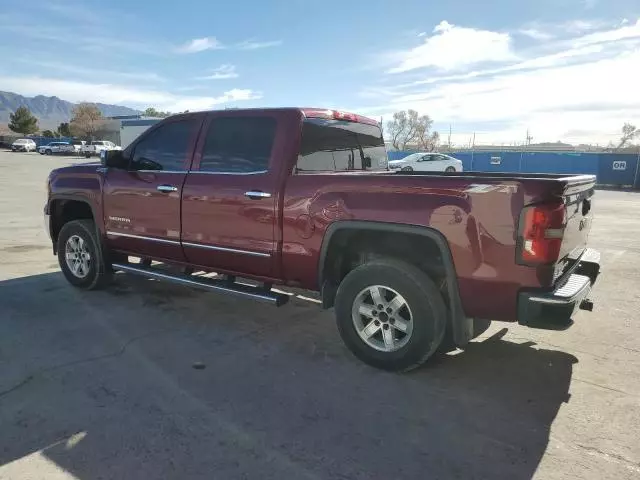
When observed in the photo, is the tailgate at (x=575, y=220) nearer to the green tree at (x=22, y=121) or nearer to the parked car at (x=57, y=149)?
the parked car at (x=57, y=149)

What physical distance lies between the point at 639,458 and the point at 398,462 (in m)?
1.35

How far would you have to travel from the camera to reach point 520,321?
3299mm

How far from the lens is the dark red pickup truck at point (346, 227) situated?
3.28 m

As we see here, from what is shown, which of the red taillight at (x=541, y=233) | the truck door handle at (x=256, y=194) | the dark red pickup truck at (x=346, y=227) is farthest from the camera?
the truck door handle at (x=256, y=194)

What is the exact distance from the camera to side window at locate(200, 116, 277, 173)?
4.43 m

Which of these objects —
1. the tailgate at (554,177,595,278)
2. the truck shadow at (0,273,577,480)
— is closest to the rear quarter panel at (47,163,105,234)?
the truck shadow at (0,273,577,480)

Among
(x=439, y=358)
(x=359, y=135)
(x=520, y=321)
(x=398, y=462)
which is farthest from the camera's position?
(x=359, y=135)

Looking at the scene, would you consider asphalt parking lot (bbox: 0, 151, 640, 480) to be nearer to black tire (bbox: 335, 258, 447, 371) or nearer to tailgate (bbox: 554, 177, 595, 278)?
black tire (bbox: 335, 258, 447, 371)

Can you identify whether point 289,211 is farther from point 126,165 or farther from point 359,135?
point 126,165

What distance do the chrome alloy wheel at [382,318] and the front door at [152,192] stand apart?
80.1 inches

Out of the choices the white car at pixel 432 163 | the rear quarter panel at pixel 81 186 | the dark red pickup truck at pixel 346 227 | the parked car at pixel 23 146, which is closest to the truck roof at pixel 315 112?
the dark red pickup truck at pixel 346 227

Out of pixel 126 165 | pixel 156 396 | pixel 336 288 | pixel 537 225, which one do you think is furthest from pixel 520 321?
pixel 126 165

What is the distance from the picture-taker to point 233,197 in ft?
14.6

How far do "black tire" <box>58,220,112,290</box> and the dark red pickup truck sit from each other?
0.08 ft
